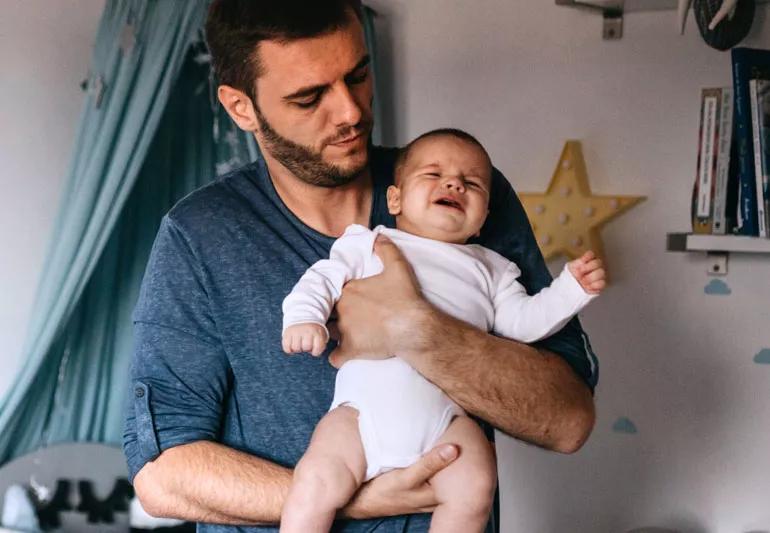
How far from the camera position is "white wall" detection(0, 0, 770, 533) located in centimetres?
243

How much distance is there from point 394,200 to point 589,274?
31 centimetres

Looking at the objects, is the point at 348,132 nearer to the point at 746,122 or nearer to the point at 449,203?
the point at 449,203

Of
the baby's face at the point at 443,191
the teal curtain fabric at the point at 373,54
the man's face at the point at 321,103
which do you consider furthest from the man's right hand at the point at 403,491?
the teal curtain fabric at the point at 373,54

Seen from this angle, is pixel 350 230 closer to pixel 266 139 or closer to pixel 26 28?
pixel 266 139

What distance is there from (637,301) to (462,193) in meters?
1.27

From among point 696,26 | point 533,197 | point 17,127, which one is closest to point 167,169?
point 17,127

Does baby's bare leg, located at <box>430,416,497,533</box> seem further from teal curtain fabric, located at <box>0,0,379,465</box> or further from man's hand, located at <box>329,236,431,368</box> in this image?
teal curtain fabric, located at <box>0,0,379,465</box>

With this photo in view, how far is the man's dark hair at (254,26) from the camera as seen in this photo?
1.39 metres

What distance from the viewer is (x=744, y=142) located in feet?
7.17

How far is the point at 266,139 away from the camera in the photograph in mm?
1468

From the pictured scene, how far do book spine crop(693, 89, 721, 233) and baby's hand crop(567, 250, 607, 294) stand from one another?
1062mm

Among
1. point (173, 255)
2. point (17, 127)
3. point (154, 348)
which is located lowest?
point (154, 348)

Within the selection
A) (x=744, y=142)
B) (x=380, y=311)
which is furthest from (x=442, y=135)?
(x=744, y=142)

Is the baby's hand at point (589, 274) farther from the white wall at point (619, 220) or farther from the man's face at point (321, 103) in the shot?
the white wall at point (619, 220)
